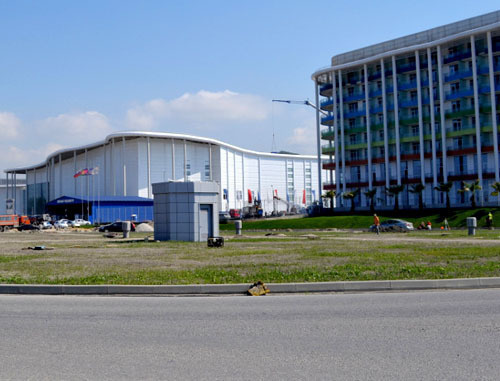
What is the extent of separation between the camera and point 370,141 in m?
88.9

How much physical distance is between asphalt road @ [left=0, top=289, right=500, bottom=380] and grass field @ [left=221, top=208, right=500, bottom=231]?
5335cm

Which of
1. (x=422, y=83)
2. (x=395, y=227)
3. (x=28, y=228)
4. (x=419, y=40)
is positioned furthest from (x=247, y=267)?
(x=419, y=40)

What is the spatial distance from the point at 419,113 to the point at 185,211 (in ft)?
180

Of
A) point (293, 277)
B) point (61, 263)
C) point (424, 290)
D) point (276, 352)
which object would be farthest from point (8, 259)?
point (276, 352)

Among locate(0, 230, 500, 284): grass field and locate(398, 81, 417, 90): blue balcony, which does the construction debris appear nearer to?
locate(0, 230, 500, 284): grass field

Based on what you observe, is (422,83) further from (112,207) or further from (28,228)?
(28,228)

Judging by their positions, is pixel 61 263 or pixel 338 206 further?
pixel 338 206

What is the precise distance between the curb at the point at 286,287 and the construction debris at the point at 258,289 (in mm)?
297

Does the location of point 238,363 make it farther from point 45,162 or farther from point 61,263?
point 45,162

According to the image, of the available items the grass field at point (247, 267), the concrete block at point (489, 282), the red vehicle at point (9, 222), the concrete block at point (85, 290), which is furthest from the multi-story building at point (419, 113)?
the concrete block at point (85, 290)

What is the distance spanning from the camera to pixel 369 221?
2682 inches

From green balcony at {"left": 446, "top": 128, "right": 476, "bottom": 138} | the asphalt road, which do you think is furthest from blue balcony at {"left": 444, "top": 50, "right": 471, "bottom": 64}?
the asphalt road

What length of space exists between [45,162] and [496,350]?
460ft

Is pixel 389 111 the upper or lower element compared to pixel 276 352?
upper
